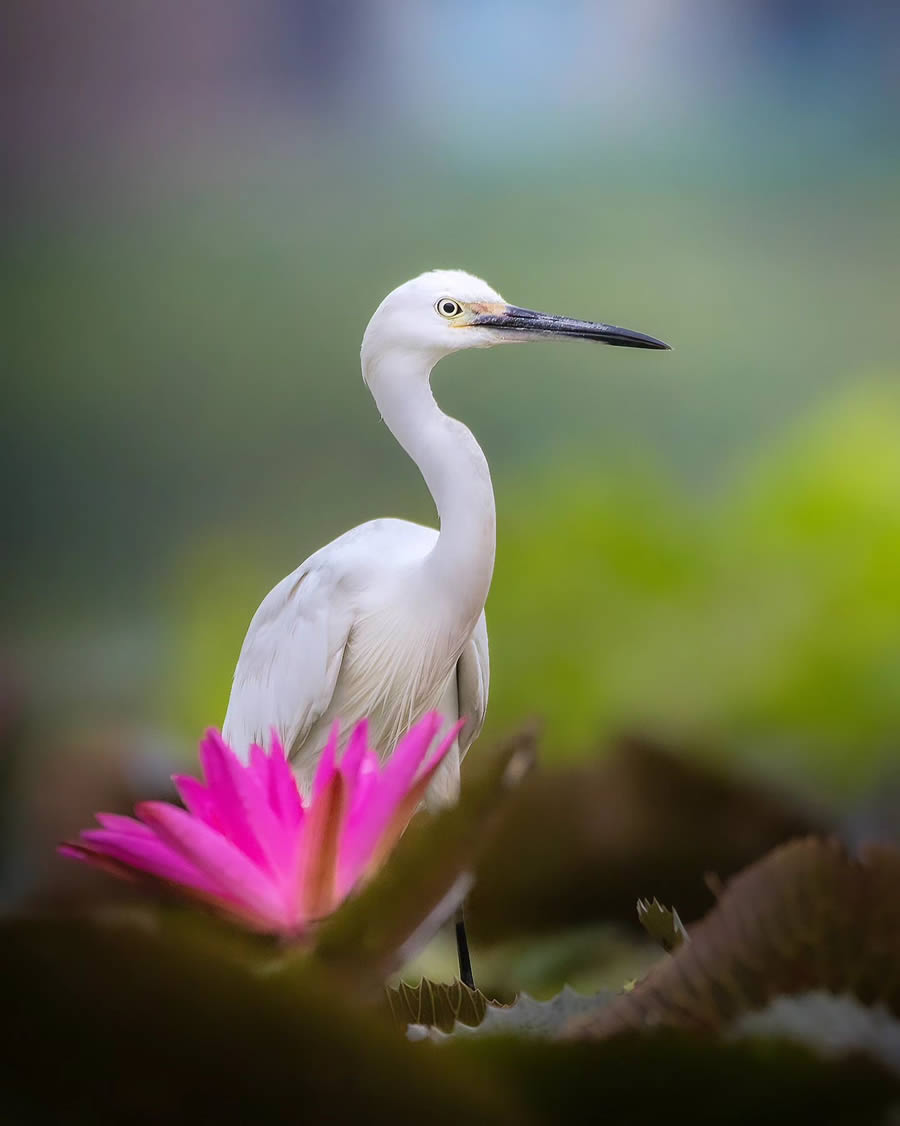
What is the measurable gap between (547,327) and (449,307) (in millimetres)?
84

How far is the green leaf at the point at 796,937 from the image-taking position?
0.51 feet

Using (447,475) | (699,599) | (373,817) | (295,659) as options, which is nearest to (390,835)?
(373,817)

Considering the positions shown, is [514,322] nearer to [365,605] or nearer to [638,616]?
[365,605]

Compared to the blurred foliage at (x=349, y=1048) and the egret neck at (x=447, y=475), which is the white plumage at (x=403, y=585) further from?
the blurred foliage at (x=349, y=1048)

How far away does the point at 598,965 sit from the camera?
44cm

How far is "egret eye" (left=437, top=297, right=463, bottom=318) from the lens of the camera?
0.98 meters

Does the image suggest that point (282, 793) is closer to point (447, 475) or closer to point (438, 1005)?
point (438, 1005)

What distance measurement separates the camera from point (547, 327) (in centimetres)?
98

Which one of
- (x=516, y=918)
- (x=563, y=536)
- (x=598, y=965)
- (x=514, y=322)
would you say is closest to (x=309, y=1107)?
(x=516, y=918)

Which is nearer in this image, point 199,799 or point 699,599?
point 199,799

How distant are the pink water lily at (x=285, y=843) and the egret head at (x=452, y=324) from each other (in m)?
0.80

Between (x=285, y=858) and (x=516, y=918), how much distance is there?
0.45 ft

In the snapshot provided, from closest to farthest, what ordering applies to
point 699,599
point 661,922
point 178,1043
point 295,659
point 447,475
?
1. point 178,1043
2. point 661,922
3. point 447,475
4. point 295,659
5. point 699,599

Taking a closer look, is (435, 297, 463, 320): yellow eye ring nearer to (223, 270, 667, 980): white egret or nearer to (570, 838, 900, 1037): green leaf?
(223, 270, 667, 980): white egret
